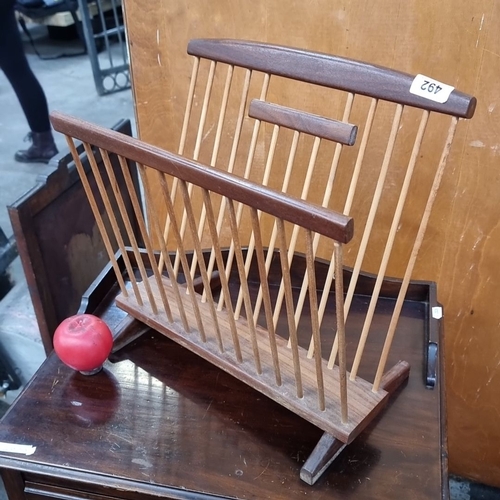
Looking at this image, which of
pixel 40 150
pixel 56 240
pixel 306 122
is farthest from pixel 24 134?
pixel 306 122

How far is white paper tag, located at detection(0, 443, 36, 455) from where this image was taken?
64cm

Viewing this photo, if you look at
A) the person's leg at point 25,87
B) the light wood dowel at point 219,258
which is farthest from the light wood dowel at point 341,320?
the person's leg at point 25,87

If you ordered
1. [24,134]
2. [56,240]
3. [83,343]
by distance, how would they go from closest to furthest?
[83,343]
[56,240]
[24,134]

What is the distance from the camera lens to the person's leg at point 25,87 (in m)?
1.76

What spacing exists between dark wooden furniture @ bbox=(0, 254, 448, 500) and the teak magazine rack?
0.04 metres

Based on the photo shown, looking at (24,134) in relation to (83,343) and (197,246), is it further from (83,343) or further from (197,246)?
(197,246)

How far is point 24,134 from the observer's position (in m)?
2.32

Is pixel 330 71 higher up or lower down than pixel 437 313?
higher up

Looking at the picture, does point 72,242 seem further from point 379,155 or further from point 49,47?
point 49,47

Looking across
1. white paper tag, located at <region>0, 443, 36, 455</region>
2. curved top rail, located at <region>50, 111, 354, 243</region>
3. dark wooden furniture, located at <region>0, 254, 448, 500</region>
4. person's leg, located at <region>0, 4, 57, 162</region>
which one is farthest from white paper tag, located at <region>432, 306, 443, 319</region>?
person's leg, located at <region>0, 4, 57, 162</region>

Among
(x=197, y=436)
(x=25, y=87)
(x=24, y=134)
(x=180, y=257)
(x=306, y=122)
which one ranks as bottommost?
(x=24, y=134)

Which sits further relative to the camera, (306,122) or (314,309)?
(306,122)

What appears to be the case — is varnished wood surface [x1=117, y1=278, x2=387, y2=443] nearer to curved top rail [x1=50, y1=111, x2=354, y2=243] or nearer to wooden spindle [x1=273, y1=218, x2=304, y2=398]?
wooden spindle [x1=273, y1=218, x2=304, y2=398]

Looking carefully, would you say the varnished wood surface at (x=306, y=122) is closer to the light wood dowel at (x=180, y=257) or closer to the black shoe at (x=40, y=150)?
the light wood dowel at (x=180, y=257)
